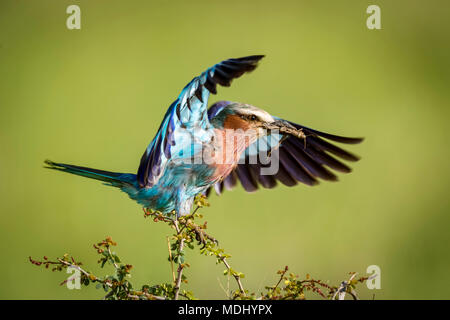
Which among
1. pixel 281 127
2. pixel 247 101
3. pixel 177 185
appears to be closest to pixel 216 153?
pixel 177 185

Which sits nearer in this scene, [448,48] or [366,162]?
[366,162]

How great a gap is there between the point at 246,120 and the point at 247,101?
4107 mm

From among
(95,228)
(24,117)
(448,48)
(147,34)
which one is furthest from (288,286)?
(448,48)

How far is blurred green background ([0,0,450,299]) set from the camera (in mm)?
6527

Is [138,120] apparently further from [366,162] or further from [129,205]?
[366,162]

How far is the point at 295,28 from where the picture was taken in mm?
10789

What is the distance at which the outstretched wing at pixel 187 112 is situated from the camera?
10.3 ft

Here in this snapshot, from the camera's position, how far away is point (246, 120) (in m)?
4.07

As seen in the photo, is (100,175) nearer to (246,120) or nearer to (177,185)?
(177,185)

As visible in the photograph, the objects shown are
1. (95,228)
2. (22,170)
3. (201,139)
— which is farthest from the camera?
(22,170)

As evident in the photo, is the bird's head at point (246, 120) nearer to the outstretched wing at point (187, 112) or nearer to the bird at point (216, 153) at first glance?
the bird at point (216, 153)

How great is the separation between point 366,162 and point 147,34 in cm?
473

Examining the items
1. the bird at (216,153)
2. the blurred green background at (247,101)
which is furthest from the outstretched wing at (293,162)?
the blurred green background at (247,101)

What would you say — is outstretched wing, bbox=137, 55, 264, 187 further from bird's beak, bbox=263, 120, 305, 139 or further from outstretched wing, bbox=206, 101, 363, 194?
outstretched wing, bbox=206, 101, 363, 194
